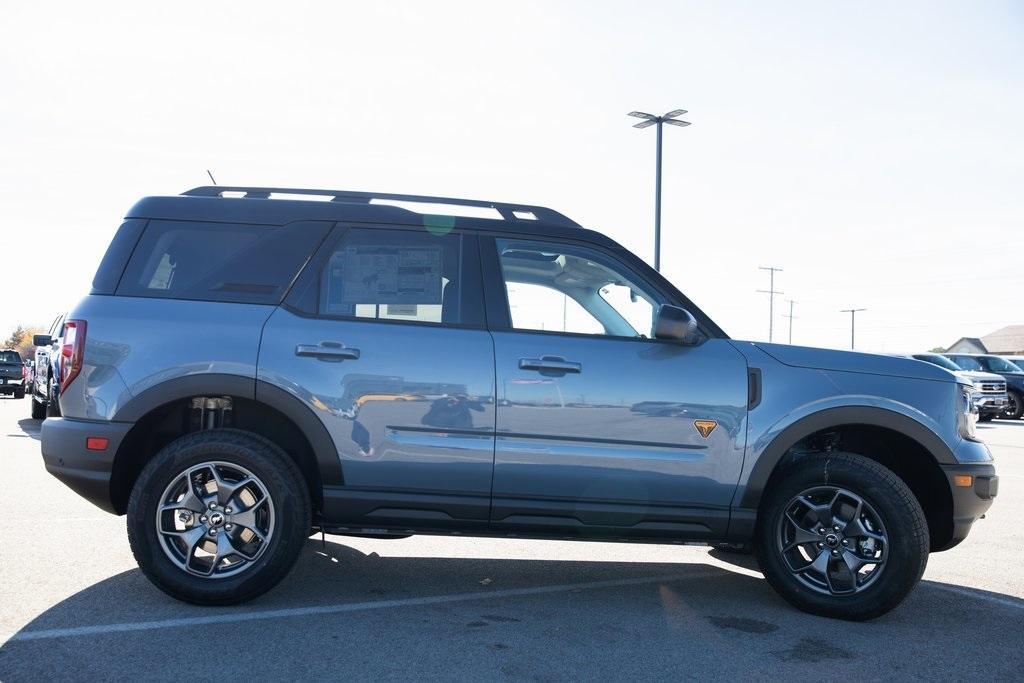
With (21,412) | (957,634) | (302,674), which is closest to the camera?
(302,674)

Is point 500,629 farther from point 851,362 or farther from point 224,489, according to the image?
point 851,362

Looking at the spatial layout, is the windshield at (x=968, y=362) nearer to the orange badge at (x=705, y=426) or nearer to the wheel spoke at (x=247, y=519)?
the orange badge at (x=705, y=426)

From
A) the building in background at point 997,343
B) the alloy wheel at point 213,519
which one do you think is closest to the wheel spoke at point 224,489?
the alloy wheel at point 213,519

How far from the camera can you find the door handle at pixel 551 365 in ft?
16.7

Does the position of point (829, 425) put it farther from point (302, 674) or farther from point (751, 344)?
point (302, 674)

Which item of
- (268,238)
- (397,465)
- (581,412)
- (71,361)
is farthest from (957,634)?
(71,361)

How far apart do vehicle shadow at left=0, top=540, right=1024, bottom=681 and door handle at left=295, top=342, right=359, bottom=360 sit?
49.1 inches

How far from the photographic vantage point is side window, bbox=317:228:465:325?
5.24 m

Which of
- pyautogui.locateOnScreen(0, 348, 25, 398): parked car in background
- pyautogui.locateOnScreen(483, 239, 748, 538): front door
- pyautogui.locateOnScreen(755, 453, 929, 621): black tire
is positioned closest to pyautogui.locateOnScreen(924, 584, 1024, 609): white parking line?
pyautogui.locateOnScreen(755, 453, 929, 621): black tire

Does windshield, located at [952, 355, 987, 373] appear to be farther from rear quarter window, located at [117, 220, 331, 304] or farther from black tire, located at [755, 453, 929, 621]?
rear quarter window, located at [117, 220, 331, 304]

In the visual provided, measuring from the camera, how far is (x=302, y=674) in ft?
13.0

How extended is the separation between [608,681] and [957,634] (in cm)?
201

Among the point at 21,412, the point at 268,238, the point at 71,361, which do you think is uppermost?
the point at 268,238

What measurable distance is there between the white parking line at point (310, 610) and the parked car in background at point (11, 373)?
30.4m
